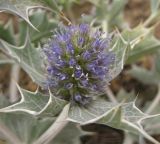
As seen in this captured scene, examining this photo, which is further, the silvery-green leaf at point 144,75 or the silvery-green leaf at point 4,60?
the silvery-green leaf at point 144,75

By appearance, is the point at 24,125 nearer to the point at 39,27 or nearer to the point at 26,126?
the point at 26,126

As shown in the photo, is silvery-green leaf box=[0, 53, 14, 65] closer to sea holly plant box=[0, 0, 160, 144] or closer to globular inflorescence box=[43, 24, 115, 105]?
sea holly plant box=[0, 0, 160, 144]

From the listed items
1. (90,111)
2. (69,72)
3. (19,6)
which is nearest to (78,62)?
(69,72)

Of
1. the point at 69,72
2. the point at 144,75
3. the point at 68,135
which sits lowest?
the point at 68,135

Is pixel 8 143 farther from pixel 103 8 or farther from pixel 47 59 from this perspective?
pixel 103 8

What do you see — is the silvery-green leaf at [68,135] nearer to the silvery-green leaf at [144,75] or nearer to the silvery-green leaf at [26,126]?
the silvery-green leaf at [26,126]

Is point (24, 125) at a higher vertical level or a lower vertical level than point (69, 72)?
lower

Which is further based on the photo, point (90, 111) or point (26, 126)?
point (26, 126)

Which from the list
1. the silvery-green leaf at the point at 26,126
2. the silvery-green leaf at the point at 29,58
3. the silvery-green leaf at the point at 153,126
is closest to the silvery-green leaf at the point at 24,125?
the silvery-green leaf at the point at 26,126

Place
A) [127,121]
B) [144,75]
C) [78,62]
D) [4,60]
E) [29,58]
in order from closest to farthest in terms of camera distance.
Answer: [127,121] < [78,62] < [29,58] < [4,60] < [144,75]
